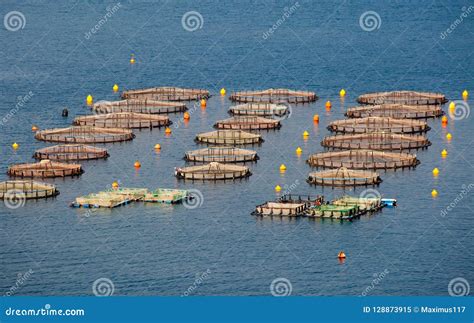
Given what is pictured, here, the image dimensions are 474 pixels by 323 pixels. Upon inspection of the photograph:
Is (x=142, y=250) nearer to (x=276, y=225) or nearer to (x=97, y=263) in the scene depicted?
(x=97, y=263)

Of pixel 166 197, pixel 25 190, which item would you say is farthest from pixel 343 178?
pixel 25 190

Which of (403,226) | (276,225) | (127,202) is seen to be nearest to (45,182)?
(127,202)

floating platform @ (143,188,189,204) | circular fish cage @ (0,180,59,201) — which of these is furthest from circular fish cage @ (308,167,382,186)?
circular fish cage @ (0,180,59,201)

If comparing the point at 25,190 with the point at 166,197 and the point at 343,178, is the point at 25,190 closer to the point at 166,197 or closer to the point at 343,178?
the point at 166,197

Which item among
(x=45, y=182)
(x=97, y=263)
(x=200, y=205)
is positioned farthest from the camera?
(x=45, y=182)

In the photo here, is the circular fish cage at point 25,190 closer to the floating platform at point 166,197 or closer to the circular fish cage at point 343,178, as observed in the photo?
the floating platform at point 166,197
